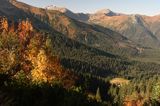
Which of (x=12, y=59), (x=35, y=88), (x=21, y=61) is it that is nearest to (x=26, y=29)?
(x=21, y=61)

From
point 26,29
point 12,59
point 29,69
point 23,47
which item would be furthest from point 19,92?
point 26,29

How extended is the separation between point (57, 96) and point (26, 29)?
6883 centimetres

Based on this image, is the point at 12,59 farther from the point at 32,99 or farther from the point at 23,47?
the point at 32,99

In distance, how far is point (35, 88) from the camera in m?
45.9

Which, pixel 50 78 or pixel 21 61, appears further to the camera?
pixel 21 61

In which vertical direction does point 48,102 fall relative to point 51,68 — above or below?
above

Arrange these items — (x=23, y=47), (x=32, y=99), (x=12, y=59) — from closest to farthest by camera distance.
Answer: (x=32, y=99)
(x=12, y=59)
(x=23, y=47)

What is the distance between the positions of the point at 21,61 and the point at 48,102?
43834 mm

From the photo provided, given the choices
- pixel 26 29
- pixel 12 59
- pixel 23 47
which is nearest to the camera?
pixel 12 59

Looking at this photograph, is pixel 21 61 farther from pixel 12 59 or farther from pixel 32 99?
pixel 32 99

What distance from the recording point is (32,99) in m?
41.7

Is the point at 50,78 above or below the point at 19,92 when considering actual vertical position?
below

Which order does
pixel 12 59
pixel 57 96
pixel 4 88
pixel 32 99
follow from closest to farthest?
pixel 4 88, pixel 32 99, pixel 57 96, pixel 12 59

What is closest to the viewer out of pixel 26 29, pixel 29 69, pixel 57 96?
pixel 57 96
